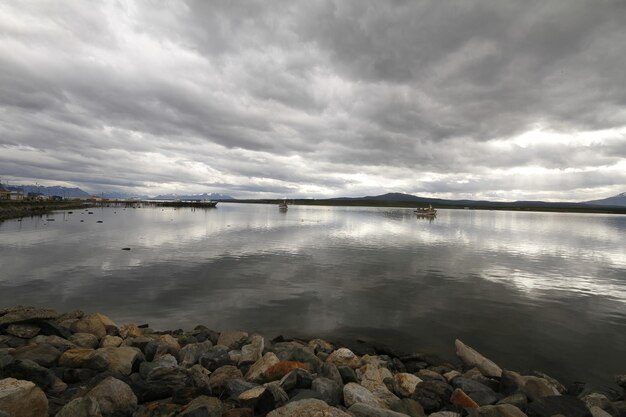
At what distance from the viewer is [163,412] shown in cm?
682

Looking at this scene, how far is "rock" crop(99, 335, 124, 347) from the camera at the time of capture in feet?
36.4

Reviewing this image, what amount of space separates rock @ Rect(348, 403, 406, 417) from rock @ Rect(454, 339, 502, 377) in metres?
5.60

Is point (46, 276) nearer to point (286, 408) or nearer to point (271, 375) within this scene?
point (271, 375)

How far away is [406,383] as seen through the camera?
364 inches

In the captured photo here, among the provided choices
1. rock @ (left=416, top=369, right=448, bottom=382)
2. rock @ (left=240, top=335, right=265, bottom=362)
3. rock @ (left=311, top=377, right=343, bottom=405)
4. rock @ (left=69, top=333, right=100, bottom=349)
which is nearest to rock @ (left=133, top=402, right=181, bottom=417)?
rock @ (left=311, top=377, right=343, bottom=405)

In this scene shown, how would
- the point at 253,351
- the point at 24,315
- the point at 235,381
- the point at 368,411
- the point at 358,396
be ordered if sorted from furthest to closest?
the point at 24,315 → the point at 253,351 → the point at 235,381 → the point at 358,396 → the point at 368,411

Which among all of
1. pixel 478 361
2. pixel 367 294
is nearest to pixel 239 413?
pixel 478 361

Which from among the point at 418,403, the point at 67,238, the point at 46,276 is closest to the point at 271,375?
the point at 418,403

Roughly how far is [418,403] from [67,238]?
5407 cm

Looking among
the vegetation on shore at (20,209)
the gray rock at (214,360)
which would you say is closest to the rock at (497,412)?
the gray rock at (214,360)

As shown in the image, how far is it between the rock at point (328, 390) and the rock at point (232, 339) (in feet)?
15.9

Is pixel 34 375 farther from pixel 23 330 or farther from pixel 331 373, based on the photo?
pixel 331 373

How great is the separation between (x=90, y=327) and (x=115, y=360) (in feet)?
12.4

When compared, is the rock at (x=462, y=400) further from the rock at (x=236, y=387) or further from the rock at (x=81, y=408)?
the rock at (x=81, y=408)
